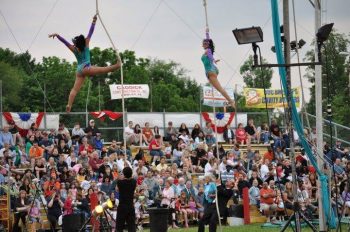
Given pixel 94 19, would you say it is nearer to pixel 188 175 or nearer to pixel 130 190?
pixel 130 190

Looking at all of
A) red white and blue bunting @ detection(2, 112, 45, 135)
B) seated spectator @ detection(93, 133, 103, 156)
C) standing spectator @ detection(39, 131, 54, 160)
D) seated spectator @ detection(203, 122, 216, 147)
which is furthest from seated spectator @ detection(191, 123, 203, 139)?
standing spectator @ detection(39, 131, 54, 160)

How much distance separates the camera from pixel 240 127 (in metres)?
28.2

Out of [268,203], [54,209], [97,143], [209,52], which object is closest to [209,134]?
[97,143]

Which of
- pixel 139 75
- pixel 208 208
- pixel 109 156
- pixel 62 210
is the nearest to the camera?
pixel 208 208

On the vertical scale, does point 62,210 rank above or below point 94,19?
below

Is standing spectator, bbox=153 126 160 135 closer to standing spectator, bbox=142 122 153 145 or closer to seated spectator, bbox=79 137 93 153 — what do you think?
standing spectator, bbox=142 122 153 145

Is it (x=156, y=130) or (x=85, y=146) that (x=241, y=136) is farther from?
(x=85, y=146)

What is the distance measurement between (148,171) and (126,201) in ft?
23.2

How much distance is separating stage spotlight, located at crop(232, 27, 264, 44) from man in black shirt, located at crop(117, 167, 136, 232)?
12.1 ft

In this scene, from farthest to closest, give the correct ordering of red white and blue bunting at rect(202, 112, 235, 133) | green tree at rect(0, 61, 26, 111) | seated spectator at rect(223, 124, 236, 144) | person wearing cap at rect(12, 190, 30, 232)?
green tree at rect(0, 61, 26, 111), red white and blue bunting at rect(202, 112, 235, 133), seated spectator at rect(223, 124, 236, 144), person wearing cap at rect(12, 190, 30, 232)

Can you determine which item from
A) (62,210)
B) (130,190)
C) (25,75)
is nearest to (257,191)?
(62,210)

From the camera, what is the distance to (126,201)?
1508 cm

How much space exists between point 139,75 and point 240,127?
27.0 meters

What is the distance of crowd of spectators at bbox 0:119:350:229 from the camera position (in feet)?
65.5
